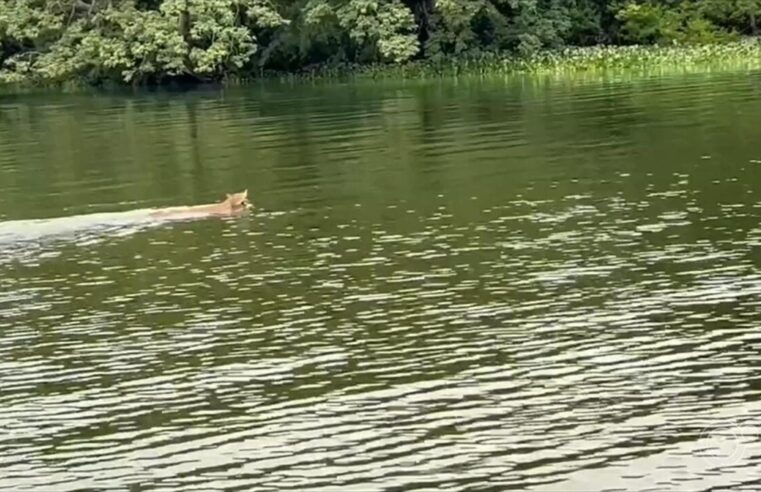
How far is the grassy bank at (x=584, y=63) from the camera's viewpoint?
5059 centimetres

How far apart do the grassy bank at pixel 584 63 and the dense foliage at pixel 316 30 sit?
82 centimetres

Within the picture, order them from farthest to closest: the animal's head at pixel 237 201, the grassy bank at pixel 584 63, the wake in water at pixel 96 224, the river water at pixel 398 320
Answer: the grassy bank at pixel 584 63 < the animal's head at pixel 237 201 < the wake in water at pixel 96 224 < the river water at pixel 398 320

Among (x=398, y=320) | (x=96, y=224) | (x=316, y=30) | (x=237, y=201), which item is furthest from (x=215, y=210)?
(x=316, y=30)

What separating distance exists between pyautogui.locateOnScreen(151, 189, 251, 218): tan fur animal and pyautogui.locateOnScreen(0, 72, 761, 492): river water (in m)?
0.38

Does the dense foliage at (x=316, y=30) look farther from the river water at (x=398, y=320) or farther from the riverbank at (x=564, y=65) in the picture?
the river water at (x=398, y=320)

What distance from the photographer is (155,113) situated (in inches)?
1812

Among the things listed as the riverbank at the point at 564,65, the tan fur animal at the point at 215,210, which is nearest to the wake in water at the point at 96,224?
the tan fur animal at the point at 215,210

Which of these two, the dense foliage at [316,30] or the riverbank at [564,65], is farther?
the dense foliage at [316,30]

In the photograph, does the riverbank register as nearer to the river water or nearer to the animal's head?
the river water

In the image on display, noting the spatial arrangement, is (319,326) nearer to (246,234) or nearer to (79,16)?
(246,234)

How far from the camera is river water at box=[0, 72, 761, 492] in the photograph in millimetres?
10445

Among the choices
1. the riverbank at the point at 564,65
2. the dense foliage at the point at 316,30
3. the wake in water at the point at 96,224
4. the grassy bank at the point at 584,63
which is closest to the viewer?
the wake in water at the point at 96,224

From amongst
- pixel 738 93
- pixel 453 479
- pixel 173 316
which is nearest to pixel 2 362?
pixel 173 316

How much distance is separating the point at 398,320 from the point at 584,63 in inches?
1567
